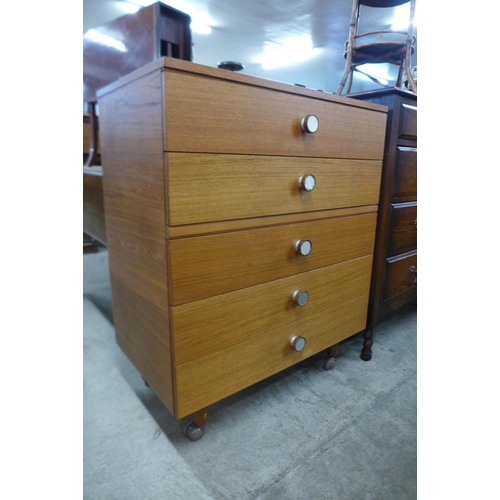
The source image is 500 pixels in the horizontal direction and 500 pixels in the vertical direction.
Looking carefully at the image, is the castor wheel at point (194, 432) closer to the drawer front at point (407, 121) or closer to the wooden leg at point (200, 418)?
the wooden leg at point (200, 418)

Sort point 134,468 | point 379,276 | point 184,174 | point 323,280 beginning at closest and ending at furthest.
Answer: point 184,174
point 134,468
point 323,280
point 379,276

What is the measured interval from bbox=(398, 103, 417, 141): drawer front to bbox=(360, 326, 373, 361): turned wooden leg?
1.92ft

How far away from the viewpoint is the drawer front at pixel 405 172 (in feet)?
3.18

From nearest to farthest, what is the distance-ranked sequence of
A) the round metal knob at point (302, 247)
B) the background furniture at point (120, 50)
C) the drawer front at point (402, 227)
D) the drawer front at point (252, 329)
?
the drawer front at point (252, 329)
the round metal knob at point (302, 247)
the background furniture at point (120, 50)
the drawer front at point (402, 227)

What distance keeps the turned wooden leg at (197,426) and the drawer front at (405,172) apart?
0.79 metres

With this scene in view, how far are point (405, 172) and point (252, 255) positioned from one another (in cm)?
60

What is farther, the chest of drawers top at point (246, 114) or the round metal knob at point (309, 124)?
the round metal knob at point (309, 124)

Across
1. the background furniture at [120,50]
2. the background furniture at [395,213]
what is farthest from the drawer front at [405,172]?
the background furniture at [120,50]
